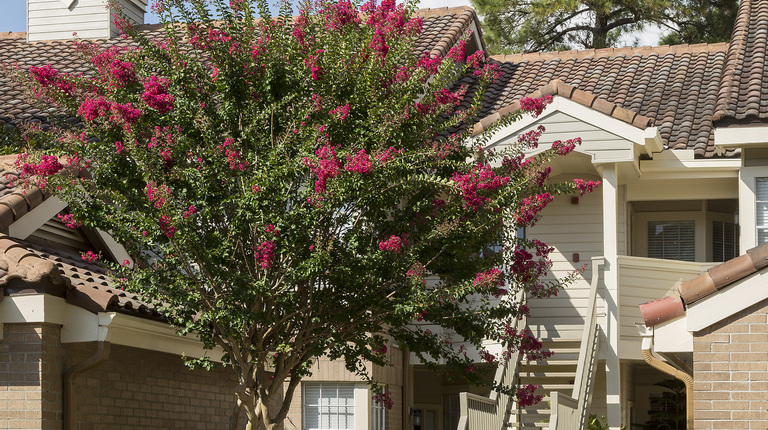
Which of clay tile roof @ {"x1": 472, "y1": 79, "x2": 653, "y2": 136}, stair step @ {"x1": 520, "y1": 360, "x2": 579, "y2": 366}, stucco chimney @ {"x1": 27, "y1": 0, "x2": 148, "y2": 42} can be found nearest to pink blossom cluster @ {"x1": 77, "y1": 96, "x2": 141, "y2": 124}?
clay tile roof @ {"x1": 472, "y1": 79, "x2": 653, "y2": 136}

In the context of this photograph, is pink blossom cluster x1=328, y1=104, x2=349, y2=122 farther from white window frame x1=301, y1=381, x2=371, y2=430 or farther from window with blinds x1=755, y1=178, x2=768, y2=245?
window with blinds x1=755, y1=178, x2=768, y2=245

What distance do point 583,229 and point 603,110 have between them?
9.20 ft

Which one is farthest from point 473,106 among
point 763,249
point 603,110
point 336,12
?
point 603,110

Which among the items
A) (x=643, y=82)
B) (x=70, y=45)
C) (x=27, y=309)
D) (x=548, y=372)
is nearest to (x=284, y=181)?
(x=27, y=309)

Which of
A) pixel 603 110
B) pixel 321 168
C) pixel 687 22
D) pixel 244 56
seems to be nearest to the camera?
pixel 321 168

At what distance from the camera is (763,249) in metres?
8.75

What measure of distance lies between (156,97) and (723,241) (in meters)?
12.9

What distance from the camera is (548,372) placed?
16375 millimetres

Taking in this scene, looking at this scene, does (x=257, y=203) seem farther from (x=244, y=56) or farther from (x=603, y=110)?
(x=603, y=110)

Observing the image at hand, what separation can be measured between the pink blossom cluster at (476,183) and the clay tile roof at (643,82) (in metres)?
7.08

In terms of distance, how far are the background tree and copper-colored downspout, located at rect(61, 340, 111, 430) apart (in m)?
21.4

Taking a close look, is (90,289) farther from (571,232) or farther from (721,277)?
(571,232)

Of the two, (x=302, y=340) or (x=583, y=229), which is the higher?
(x=583, y=229)

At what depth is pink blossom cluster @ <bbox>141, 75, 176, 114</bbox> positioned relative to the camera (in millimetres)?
9273
